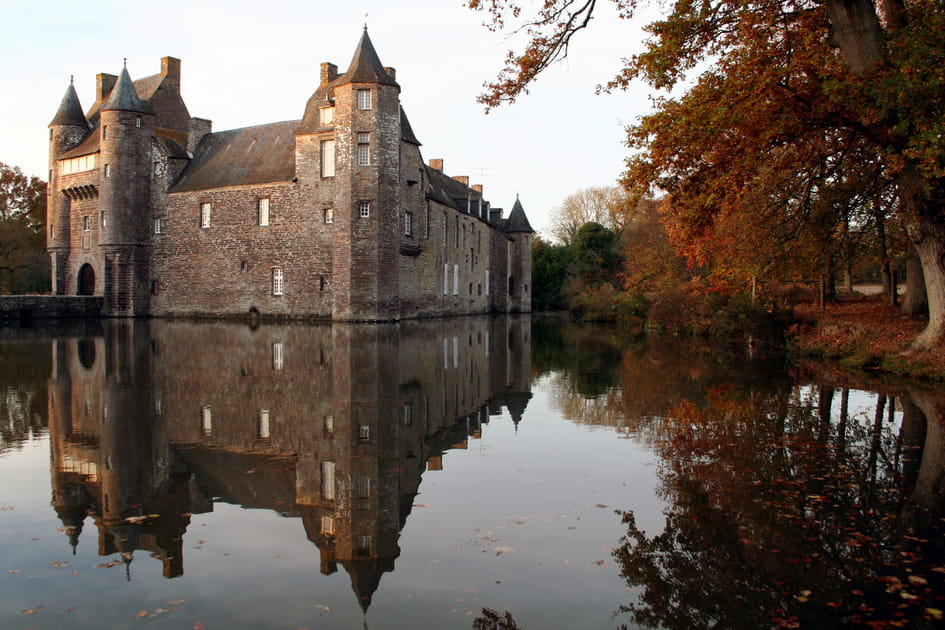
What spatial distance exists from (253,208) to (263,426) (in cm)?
2879

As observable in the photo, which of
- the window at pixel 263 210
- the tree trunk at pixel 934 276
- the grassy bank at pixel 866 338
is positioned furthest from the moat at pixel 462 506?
the window at pixel 263 210

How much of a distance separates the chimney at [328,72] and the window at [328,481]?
31458 mm

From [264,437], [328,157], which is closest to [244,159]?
[328,157]

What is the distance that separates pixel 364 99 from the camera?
30.8m

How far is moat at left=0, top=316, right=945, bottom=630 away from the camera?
398 centimetres

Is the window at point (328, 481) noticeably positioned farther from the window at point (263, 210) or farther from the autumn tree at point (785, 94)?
the window at point (263, 210)

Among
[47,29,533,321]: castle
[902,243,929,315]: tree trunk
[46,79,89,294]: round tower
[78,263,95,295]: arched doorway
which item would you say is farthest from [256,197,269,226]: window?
[902,243,929,315]: tree trunk

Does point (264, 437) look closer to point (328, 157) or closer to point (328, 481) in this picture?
point (328, 481)

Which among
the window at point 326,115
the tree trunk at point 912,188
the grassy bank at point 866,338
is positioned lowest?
the grassy bank at point 866,338

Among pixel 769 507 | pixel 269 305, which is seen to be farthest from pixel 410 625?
pixel 269 305

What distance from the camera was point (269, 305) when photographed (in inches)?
1378

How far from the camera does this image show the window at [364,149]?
30984 mm

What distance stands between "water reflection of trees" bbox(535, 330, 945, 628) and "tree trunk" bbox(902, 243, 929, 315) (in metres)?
8.76

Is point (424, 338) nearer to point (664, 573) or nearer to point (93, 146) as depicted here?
point (664, 573)
